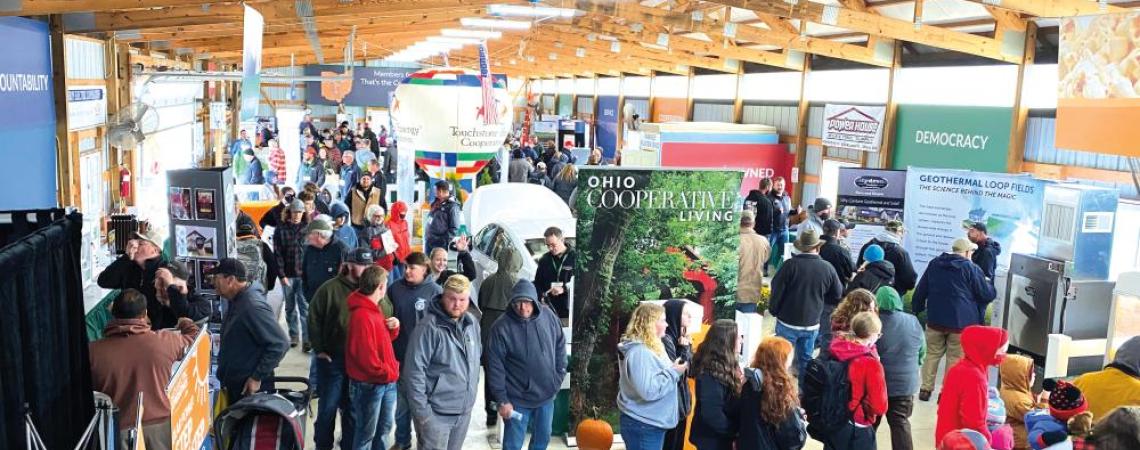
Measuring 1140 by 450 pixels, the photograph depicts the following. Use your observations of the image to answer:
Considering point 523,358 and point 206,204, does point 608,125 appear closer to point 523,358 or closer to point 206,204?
point 206,204

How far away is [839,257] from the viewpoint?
7699 millimetres

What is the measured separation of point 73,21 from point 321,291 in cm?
510

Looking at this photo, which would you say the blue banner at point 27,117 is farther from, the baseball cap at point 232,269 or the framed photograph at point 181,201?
the baseball cap at point 232,269

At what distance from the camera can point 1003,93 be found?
42.2ft

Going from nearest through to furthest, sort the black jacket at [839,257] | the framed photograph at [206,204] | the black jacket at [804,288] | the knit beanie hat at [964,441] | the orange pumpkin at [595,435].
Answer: the orange pumpkin at [595,435]
the knit beanie hat at [964,441]
the framed photograph at [206,204]
the black jacket at [804,288]
the black jacket at [839,257]

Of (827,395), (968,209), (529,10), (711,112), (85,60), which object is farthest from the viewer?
(711,112)

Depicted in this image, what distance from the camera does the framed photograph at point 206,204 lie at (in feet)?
20.0

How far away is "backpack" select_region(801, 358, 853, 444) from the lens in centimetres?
457

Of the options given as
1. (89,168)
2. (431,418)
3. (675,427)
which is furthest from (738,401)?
(89,168)

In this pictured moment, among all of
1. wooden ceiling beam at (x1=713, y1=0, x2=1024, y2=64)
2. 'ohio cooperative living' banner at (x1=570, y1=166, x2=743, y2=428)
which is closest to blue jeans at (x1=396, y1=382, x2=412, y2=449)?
'ohio cooperative living' banner at (x1=570, y1=166, x2=743, y2=428)

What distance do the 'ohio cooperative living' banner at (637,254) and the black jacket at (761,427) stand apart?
167cm

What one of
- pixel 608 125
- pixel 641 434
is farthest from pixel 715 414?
pixel 608 125

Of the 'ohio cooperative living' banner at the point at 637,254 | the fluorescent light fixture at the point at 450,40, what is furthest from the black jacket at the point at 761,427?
the fluorescent light fixture at the point at 450,40

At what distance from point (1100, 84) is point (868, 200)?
3.60 meters
